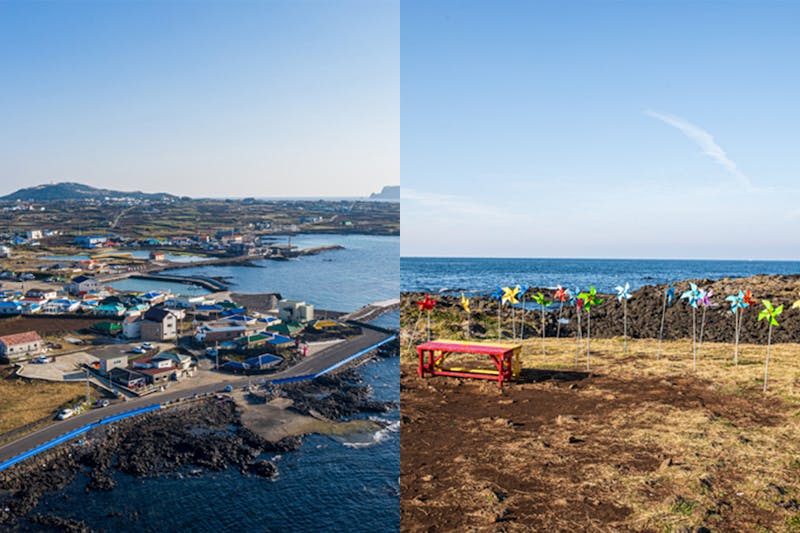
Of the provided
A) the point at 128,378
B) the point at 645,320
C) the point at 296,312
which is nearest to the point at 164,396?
the point at 128,378

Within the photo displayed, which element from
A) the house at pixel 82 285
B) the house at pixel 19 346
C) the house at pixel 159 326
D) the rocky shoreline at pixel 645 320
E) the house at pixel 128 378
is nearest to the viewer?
the rocky shoreline at pixel 645 320

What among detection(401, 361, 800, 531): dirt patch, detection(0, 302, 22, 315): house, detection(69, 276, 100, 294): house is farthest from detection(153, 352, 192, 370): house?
detection(69, 276, 100, 294): house

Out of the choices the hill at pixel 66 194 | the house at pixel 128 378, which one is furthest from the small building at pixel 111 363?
the hill at pixel 66 194

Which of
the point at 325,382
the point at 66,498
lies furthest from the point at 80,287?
the point at 66,498

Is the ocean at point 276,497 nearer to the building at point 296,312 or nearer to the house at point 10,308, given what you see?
the building at point 296,312

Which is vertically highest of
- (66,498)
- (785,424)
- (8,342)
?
(785,424)

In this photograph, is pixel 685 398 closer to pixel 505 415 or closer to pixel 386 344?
pixel 505 415

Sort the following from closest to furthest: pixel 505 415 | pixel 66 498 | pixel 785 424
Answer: pixel 785 424 < pixel 505 415 < pixel 66 498
